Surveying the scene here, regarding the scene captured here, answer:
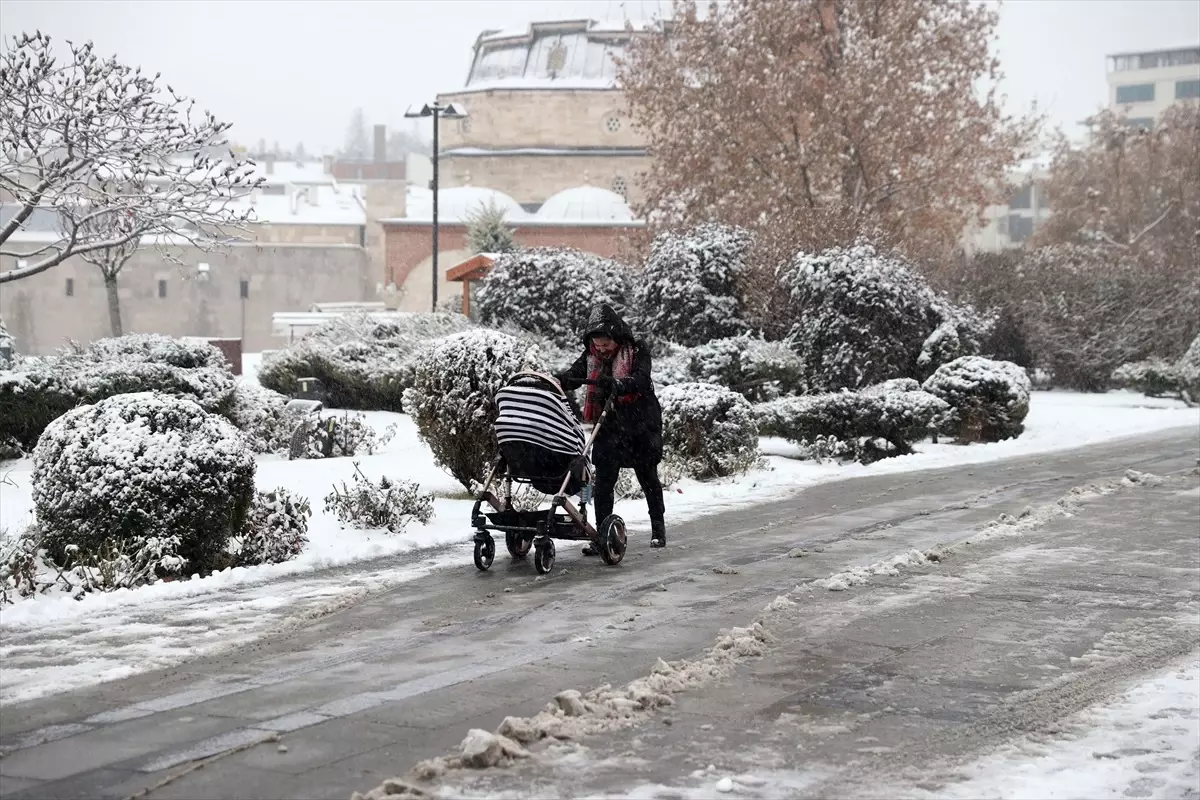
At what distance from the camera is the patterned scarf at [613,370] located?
1059cm

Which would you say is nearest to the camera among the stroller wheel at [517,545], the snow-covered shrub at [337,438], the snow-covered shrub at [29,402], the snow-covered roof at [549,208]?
the stroller wheel at [517,545]

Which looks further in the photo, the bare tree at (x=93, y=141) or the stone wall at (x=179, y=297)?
the stone wall at (x=179, y=297)

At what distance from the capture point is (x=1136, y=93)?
131250 mm

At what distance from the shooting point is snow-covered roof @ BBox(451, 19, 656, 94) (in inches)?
2611

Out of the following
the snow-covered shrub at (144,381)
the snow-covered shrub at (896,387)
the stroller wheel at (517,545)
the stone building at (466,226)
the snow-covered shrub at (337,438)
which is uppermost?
the stone building at (466,226)

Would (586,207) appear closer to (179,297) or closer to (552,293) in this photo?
→ (179,297)

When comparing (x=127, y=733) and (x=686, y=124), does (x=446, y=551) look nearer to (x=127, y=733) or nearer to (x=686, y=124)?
(x=127, y=733)

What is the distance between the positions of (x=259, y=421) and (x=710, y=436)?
19.3ft

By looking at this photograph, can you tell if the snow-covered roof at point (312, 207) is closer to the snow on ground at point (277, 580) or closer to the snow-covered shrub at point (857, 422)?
the snow-covered shrub at point (857, 422)

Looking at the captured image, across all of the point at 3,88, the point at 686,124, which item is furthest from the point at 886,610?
the point at 686,124

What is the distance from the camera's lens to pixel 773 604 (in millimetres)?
8805

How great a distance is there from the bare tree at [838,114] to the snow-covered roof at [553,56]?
2698 cm

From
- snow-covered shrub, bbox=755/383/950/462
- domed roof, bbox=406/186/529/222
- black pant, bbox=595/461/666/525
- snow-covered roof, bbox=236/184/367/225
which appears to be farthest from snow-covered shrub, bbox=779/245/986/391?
snow-covered roof, bbox=236/184/367/225

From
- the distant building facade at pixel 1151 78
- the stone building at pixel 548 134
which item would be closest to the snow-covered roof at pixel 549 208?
the stone building at pixel 548 134
